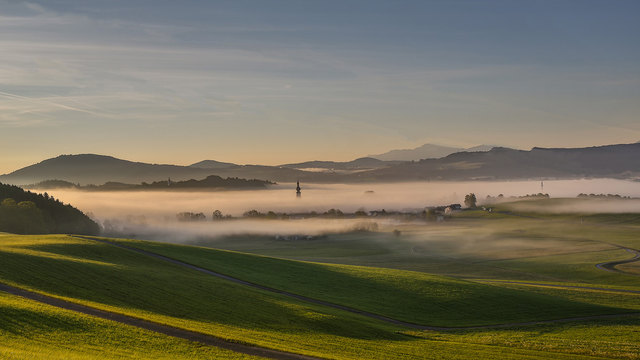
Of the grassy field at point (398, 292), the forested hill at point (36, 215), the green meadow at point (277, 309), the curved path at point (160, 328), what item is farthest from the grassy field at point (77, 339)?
the forested hill at point (36, 215)

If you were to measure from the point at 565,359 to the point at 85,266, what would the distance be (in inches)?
1784

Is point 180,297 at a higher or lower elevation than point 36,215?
lower

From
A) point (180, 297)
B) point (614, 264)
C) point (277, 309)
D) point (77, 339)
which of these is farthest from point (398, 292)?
point (614, 264)

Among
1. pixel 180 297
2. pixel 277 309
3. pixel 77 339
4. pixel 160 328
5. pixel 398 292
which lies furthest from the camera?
pixel 398 292

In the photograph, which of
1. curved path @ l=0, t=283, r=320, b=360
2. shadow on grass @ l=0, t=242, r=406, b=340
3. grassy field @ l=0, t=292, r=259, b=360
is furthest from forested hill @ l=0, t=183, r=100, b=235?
grassy field @ l=0, t=292, r=259, b=360

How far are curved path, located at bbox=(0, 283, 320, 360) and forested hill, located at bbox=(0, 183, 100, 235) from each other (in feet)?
365

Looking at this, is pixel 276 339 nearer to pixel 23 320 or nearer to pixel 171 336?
pixel 171 336

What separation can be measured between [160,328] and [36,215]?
126732mm

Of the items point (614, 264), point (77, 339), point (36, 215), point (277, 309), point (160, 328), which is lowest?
point (614, 264)

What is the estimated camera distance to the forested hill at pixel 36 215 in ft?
471

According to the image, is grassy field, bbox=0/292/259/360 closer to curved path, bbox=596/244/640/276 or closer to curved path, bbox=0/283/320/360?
curved path, bbox=0/283/320/360

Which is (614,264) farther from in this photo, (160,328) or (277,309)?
(160,328)

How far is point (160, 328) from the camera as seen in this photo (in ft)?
131

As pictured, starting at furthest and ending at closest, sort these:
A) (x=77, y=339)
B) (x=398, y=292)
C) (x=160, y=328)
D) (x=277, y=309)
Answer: (x=398, y=292) < (x=277, y=309) < (x=160, y=328) < (x=77, y=339)
